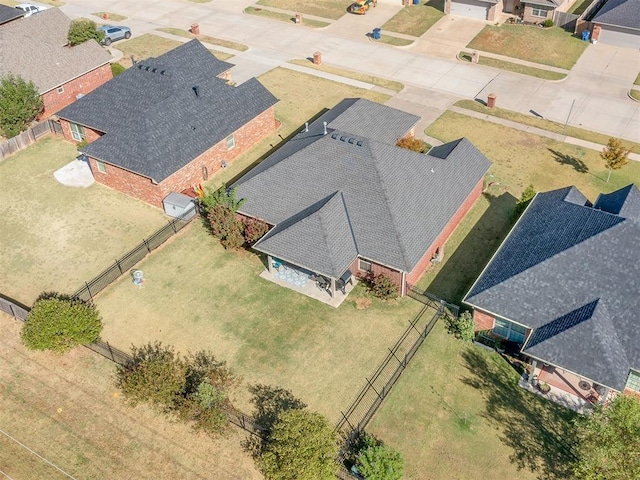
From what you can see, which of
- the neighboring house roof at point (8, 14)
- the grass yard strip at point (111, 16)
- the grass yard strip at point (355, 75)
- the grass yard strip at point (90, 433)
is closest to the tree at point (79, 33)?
the neighboring house roof at point (8, 14)

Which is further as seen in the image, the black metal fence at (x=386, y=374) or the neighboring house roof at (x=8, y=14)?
the neighboring house roof at (x=8, y=14)

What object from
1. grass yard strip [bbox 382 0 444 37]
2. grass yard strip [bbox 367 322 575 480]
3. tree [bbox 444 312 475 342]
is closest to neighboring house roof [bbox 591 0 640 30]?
grass yard strip [bbox 382 0 444 37]

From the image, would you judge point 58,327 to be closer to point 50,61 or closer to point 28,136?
point 28,136

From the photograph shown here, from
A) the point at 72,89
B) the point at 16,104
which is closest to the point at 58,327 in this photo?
the point at 16,104

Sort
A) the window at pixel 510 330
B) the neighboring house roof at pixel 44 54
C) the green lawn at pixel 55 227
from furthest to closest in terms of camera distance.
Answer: the neighboring house roof at pixel 44 54 → the green lawn at pixel 55 227 → the window at pixel 510 330

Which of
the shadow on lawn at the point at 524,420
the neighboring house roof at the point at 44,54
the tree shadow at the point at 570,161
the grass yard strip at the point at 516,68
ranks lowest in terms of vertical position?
the shadow on lawn at the point at 524,420

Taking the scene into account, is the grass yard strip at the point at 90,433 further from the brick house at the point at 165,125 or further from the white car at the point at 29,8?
the white car at the point at 29,8

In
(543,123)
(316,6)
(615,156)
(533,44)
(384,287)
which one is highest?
(316,6)
